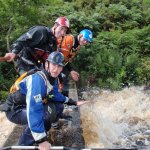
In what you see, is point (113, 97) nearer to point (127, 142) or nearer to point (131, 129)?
point (131, 129)

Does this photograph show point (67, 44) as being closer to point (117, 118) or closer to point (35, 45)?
point (35, 45)

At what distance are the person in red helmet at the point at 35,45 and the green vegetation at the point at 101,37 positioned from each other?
3.27 m

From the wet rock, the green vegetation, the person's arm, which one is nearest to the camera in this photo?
the person's arm

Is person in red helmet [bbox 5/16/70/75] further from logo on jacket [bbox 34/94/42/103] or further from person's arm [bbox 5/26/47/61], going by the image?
logo on jacket [bbox 34/94/42/103]

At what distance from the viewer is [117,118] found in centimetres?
841

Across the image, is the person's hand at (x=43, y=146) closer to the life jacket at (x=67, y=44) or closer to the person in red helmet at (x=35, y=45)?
the person in red helmet at (x=35, y=45)

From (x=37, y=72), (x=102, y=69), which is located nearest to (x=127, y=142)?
(x=37, y=72)

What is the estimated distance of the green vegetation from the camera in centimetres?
998

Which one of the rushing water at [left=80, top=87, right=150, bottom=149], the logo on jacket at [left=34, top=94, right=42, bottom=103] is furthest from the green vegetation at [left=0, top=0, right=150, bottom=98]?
the logo on jacket at [left=34, top=94, right=42, bottom=103]

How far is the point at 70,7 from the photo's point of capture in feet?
43.8

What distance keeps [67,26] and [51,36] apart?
40 centimetres

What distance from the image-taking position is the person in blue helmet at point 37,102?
4.50m

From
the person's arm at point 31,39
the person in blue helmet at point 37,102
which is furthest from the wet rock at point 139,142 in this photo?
the person's arm at point 31,39

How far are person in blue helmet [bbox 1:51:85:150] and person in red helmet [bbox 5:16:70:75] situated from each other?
3.69 ft
